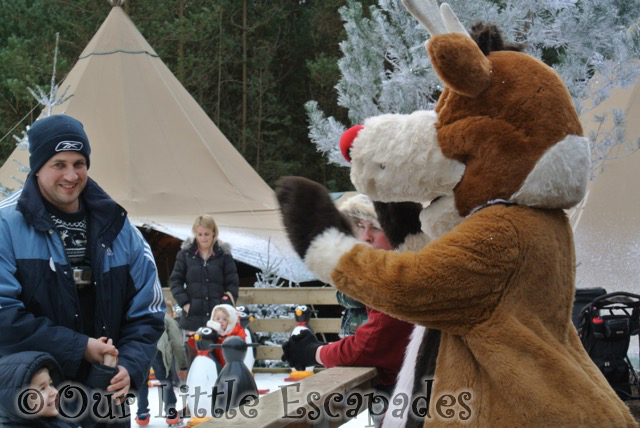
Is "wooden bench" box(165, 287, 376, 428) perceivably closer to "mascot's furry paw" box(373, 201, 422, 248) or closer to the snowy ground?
"mascot's furry paw" box(373, 201, 422, 248)

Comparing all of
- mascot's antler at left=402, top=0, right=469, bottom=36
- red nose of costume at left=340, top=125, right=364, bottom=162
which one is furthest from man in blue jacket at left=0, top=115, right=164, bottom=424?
mascot's antler at left=402, top=0, right=469, bottom=36

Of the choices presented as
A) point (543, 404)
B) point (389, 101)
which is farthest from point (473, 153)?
point (389, 101)

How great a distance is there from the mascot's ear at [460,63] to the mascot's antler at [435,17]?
18cm

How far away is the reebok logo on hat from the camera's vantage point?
9.66ft

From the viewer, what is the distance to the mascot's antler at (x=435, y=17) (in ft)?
7.61

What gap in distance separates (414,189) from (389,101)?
5.02 metres

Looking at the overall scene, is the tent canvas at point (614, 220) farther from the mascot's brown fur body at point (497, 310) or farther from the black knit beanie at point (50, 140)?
the mascot's brown fur body at point (497, 310)

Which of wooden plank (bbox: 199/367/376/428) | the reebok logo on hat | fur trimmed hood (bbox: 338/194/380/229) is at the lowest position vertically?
wooden plank (bbox: 199/367/376/428)

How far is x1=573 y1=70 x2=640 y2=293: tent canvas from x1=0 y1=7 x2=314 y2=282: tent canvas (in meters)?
3.85

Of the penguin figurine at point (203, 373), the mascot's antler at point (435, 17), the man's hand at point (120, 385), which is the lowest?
the penguin figurine at point (203, 373)

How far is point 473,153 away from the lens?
215cm

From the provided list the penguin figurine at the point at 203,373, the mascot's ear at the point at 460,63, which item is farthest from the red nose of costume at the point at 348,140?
the penguin figurine at the point at 203,373

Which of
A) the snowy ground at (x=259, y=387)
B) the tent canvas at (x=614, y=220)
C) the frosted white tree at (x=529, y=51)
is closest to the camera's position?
the snowy ground at (x=259, y=387)

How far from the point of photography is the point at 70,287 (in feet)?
9.23
